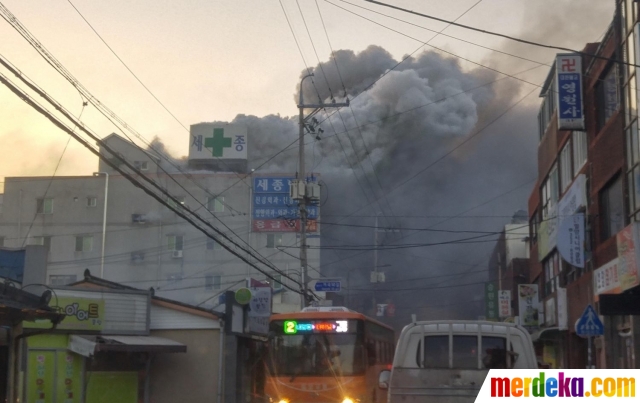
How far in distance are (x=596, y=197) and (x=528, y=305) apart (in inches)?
590

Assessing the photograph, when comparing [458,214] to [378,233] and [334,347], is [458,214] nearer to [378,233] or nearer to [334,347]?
[378,233]

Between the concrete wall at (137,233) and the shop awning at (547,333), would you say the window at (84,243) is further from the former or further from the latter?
the shop awning at (547,333)

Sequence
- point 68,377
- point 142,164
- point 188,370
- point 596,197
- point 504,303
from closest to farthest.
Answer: point 68,377 < point 596,197 < point 188,370 < point 504,303 < point 142,164

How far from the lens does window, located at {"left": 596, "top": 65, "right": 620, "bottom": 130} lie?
23.8 meters

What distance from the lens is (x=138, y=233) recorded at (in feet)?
204

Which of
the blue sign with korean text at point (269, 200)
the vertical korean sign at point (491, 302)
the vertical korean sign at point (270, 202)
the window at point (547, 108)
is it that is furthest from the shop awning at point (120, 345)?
the vertical korean sign at point (491, 302)

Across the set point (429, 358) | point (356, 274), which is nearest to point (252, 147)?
point (356, 274)

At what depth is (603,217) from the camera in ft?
84.1

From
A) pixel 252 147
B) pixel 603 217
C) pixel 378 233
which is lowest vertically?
A: pixel 603 217

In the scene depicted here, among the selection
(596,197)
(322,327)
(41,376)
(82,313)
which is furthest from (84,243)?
(322,327)

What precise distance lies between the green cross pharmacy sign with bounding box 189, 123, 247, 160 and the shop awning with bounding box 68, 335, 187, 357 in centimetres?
4276

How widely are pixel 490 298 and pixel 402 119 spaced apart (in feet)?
86.5

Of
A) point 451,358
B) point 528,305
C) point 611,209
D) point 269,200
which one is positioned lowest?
point 451,358

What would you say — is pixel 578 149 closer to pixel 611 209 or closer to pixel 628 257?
pixel 611 209
